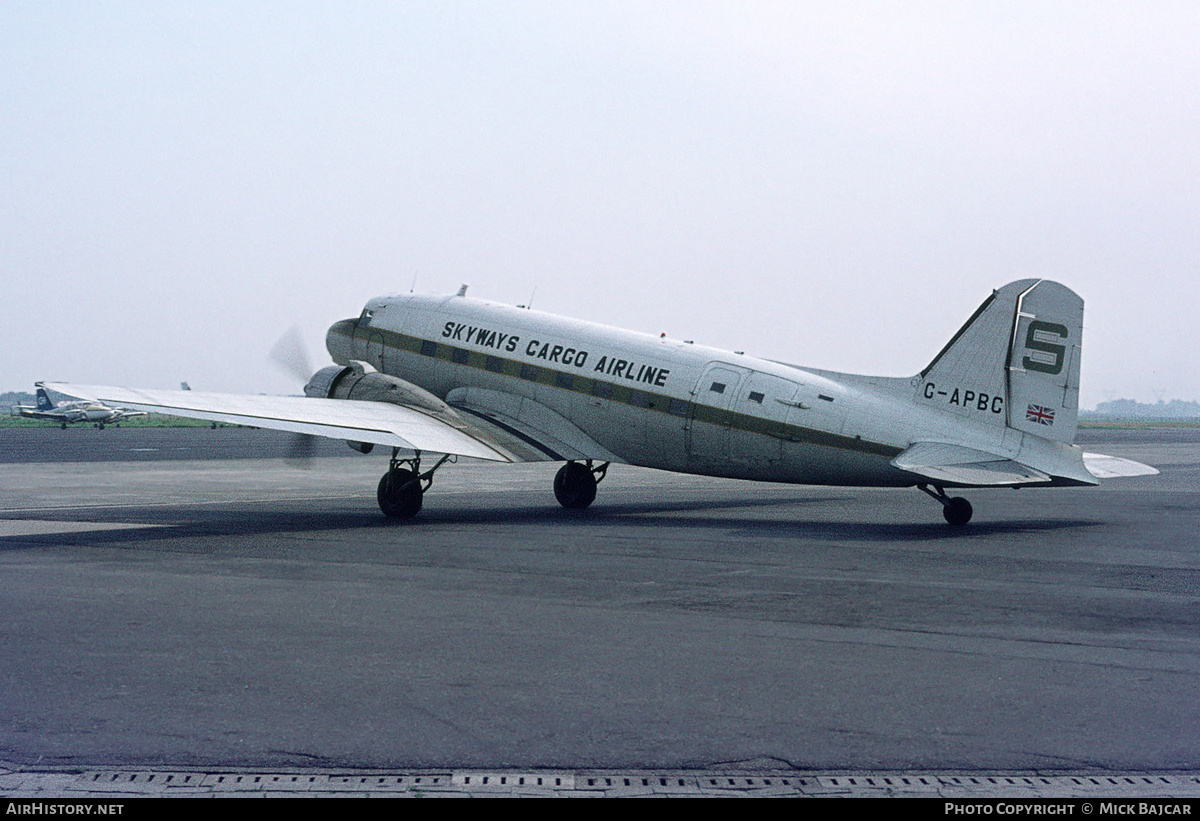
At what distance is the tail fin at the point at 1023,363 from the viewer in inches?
782

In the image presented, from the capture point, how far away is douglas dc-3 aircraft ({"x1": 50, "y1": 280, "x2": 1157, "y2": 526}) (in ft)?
65.3

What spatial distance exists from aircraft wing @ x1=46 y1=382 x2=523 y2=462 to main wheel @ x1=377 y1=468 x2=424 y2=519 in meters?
0.77

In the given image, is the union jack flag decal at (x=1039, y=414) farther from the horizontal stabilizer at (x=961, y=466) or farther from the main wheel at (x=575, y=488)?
the main wheel at (x=575, y=488)

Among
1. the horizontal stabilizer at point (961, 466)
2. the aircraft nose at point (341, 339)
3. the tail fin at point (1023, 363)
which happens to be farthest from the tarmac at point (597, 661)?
the aircraft nose at point (341, 339)

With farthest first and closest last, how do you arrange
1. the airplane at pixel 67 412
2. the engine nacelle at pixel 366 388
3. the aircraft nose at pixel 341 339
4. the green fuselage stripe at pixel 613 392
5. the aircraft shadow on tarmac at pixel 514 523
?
the airplane at pixel 67 412 → the aircraft nose at pixel 341 339 → the engine nacelle at pixel 366 388 → the green fuselage stripe at pixel 613 392 → the aircraft shadow on tarmac at pixel 514 523

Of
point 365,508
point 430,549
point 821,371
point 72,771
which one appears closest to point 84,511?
point 365,508

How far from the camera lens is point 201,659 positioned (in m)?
9.29

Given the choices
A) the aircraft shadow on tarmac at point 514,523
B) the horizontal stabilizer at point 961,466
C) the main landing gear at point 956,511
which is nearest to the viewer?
the horizontal stabilizer at point 961,466

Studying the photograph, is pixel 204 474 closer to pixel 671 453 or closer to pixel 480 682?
pixel 671 453

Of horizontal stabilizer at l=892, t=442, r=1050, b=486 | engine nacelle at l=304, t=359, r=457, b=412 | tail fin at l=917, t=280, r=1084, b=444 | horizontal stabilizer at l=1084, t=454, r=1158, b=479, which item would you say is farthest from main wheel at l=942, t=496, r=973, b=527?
engine nacelle at l=304, t=359, r=457, b=412

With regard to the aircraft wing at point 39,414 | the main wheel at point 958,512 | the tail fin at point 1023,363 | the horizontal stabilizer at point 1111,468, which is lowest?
the aircraft wing at point 39,414

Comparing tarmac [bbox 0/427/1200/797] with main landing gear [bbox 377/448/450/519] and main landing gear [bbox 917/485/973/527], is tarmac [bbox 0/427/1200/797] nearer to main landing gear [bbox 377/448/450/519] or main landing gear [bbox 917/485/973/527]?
main landing gear [bbox 917/485/973/527]

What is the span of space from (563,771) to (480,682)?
218 cm

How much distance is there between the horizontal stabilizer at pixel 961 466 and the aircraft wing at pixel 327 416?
8.09m
